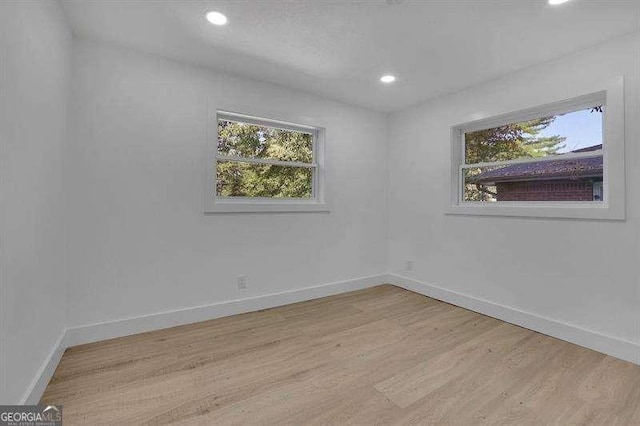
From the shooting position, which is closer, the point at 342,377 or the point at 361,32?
the point at 342,377

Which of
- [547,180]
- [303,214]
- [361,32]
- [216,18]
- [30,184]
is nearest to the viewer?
[30,184]

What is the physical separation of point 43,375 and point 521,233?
3.76m

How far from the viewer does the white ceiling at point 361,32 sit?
1.94 metres

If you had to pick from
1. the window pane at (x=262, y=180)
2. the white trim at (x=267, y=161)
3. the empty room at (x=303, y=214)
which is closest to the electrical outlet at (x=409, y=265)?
the empty room at (x=303, y=214)

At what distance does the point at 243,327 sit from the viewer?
2688 millimetres

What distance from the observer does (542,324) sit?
261cm

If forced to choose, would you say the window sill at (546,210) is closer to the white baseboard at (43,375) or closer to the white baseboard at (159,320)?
the white baseboard at (159,320)

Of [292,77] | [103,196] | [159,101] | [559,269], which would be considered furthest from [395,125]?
[103,196]

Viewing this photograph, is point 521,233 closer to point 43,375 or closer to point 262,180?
point 262,180

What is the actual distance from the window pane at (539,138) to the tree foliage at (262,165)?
76.3 inches

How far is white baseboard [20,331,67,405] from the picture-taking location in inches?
60.4

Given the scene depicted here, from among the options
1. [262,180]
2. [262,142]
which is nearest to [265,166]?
[262,180]

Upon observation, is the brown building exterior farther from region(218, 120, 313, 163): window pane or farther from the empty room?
region(218, 120, 313, 163): window pane

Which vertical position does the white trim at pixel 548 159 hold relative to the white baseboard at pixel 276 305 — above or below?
above
